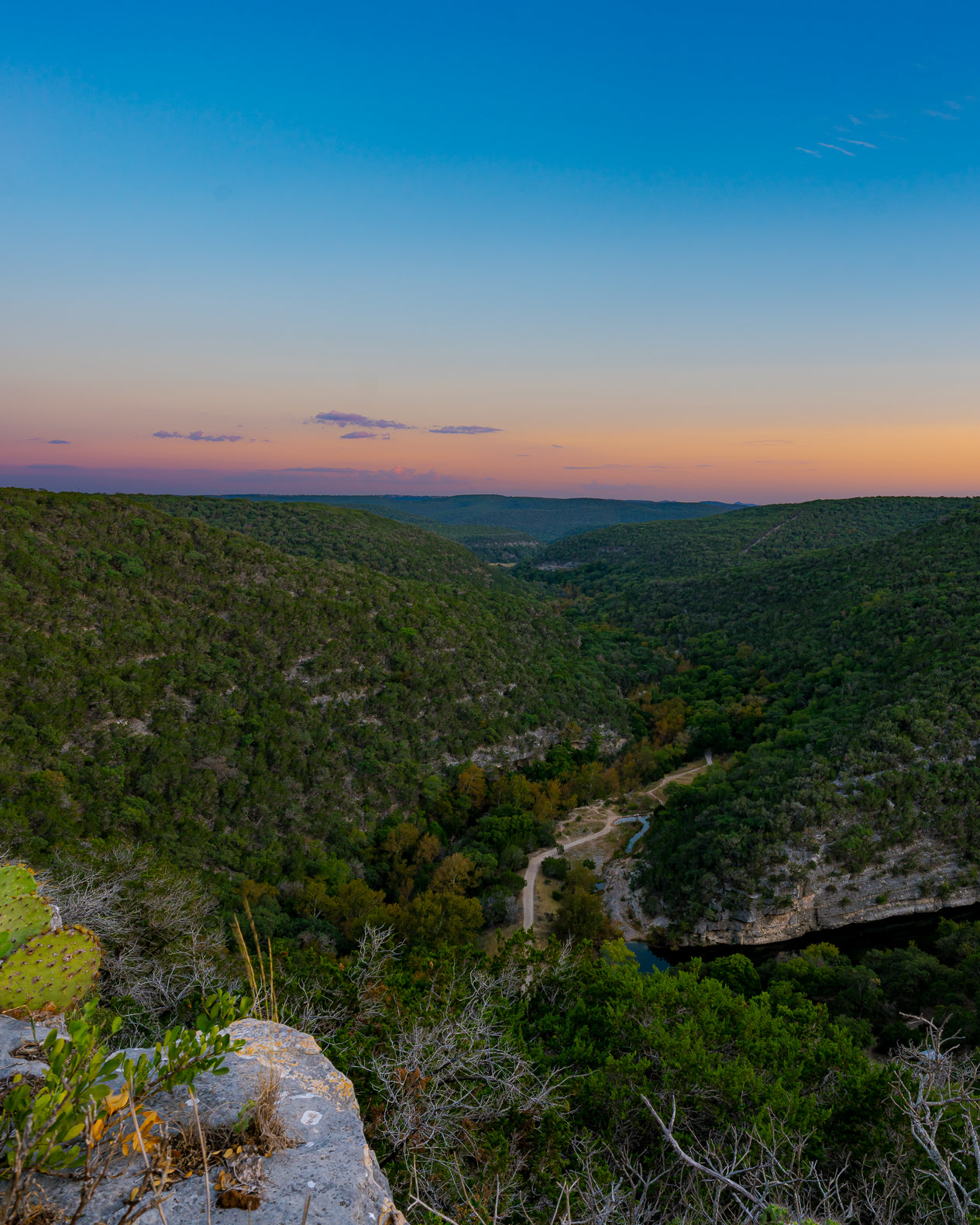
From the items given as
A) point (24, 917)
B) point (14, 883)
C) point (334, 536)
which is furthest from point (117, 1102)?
point (334, 536)

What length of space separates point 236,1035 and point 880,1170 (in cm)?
1449

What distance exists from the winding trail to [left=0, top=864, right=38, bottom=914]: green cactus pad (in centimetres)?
3096

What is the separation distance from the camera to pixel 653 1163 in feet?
41.1

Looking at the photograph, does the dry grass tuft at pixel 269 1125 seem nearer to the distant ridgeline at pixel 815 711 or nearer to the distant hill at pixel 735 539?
Result: the distant ridgeline at pixel 815 711

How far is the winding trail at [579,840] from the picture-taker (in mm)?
41688

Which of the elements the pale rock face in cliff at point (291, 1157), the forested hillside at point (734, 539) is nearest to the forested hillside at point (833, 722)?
the pale rock face in cliff at point (291, 1157)

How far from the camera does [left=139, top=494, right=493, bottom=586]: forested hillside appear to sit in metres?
93.5

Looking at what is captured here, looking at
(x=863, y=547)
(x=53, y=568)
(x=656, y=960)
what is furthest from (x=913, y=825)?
(x=53, y=568)

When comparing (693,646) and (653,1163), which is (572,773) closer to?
(693,646)

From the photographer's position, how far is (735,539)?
461ft

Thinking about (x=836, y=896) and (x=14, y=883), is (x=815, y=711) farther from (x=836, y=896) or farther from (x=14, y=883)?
(x=14, y=883)

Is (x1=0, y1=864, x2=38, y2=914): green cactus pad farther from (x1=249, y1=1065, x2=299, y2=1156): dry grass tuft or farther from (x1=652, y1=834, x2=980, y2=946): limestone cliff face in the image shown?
(x1=652, y1=834, x2=980, y2=946): limestone cliff face

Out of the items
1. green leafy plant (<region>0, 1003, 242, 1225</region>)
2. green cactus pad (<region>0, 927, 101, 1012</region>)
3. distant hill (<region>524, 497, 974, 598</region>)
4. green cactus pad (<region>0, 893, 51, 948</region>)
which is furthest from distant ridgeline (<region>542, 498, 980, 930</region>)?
green leafy plant (<region>0, 1003, 242, 1225</region>)

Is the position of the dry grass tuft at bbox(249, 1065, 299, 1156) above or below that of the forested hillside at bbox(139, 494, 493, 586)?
below
